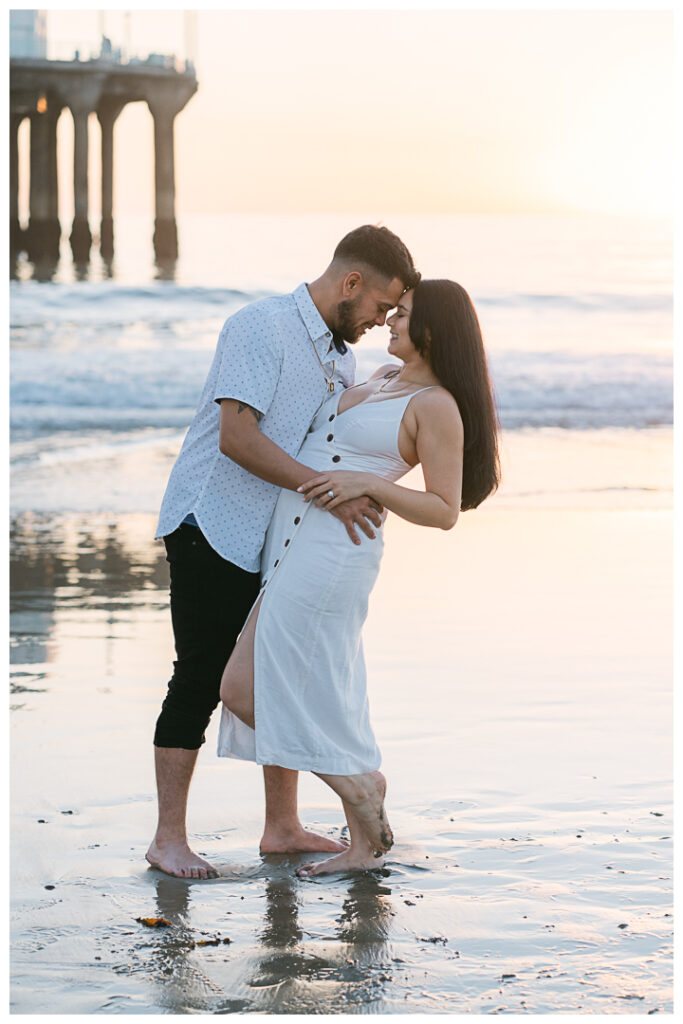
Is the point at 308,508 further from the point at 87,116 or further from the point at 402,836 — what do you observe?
the point at 87,116

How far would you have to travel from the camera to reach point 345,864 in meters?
3.62

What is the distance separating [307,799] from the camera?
165 inches

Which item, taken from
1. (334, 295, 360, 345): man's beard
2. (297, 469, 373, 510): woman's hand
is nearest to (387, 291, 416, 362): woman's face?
(334, 295, 360, 345): man's beard

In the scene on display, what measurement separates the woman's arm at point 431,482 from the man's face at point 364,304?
1.14ft

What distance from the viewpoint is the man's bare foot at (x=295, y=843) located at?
3.75 metres

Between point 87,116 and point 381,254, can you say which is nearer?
point 381,254

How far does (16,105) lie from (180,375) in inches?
790

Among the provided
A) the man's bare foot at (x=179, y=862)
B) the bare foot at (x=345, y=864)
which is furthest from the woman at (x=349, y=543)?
the man's bare foot at (x=179, y=862)

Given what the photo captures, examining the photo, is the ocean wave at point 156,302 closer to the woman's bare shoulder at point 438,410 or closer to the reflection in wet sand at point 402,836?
the reflection in wet sand at point 402,836

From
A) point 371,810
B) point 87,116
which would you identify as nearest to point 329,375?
point 371,810

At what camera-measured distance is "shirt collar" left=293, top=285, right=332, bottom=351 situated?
12.1 ft

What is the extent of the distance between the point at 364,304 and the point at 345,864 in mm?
1539

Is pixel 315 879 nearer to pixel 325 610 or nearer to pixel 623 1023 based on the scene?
pixel 325 610
